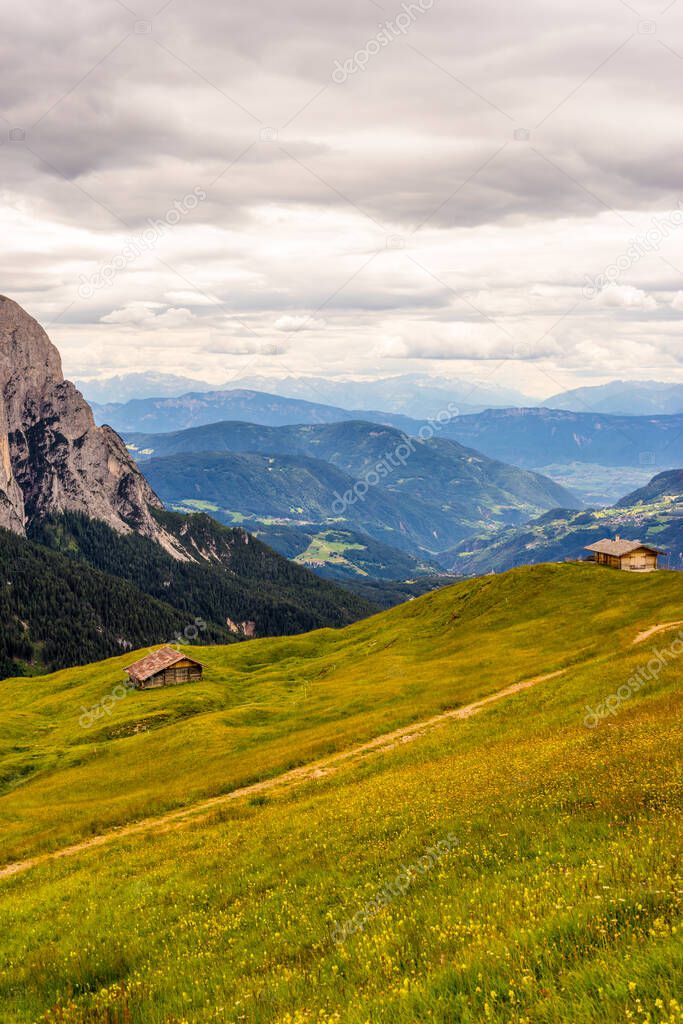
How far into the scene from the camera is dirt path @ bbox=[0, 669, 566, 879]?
103 feet

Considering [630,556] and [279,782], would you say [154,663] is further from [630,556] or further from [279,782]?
[630,556]

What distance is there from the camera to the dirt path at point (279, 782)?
3128cm

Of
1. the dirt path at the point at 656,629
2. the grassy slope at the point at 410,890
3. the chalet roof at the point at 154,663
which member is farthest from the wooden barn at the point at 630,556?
the chalet roof at the point at 154,663

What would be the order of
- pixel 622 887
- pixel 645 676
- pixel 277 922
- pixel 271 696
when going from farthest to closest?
pixel 271 696 → pixel 645 676 → pixel 277 922 → pixel 622 887

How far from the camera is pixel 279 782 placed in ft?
118

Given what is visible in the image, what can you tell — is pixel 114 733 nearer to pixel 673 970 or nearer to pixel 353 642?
pixel 353 642

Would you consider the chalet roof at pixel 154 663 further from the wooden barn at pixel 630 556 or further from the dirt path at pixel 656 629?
the wooden barn at pixel 630 556

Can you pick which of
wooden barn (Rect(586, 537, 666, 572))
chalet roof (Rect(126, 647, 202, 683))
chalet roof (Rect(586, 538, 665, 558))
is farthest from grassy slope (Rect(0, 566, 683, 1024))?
wooden barn (Rect(586, 537, 666, 572))

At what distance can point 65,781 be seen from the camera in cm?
5297

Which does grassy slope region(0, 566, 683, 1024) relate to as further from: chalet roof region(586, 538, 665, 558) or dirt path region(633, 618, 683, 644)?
chalet roof region(586, 538, 665, 558)

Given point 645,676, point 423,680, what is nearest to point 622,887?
point 645,676

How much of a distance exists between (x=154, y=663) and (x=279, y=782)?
225 ft

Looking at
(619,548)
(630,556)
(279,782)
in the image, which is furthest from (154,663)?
(630,556)

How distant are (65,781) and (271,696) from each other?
98.0ft
